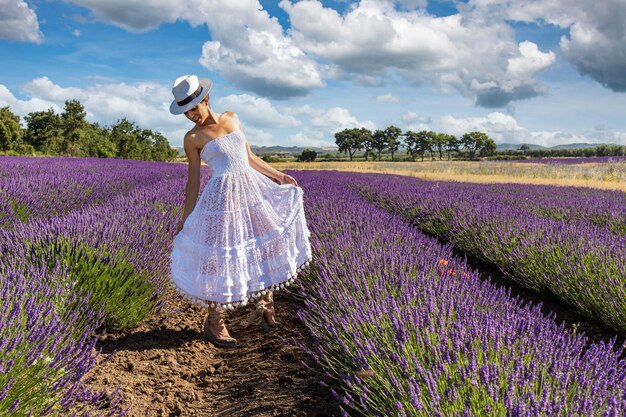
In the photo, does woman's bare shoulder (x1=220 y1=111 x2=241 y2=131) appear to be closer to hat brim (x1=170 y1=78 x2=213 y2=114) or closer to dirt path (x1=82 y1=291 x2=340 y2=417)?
hat brim (x1=170 y1=78 x2=213 y2=114)

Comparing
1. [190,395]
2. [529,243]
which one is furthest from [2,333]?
[529,243]

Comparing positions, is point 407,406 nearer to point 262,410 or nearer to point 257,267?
point 262,410

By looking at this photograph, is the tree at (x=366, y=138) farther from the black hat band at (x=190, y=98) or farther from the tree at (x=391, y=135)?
the black hat band at (x=190, y=98)

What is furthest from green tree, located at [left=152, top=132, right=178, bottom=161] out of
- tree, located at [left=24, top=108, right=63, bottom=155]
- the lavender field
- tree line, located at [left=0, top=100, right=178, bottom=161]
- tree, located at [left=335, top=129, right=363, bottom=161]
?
tree, located at [left=335, top=129, right=363, bottom=161]

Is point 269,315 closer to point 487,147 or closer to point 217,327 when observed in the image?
point 217,327

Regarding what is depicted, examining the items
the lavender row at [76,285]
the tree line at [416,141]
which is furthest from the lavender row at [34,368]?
the tree line at [416,141]

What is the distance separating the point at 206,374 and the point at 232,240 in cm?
72

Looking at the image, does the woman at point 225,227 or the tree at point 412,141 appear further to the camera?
the tree at point 412,141

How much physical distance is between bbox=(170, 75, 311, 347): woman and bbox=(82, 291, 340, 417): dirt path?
0.33 m

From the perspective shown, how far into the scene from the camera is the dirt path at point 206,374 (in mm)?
2197

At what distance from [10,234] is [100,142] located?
39991 mm

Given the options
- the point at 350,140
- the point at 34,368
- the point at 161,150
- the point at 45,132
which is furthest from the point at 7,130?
the point at 350,140

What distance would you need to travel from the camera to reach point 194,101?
260 cm

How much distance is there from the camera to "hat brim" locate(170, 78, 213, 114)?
2.61 meters
